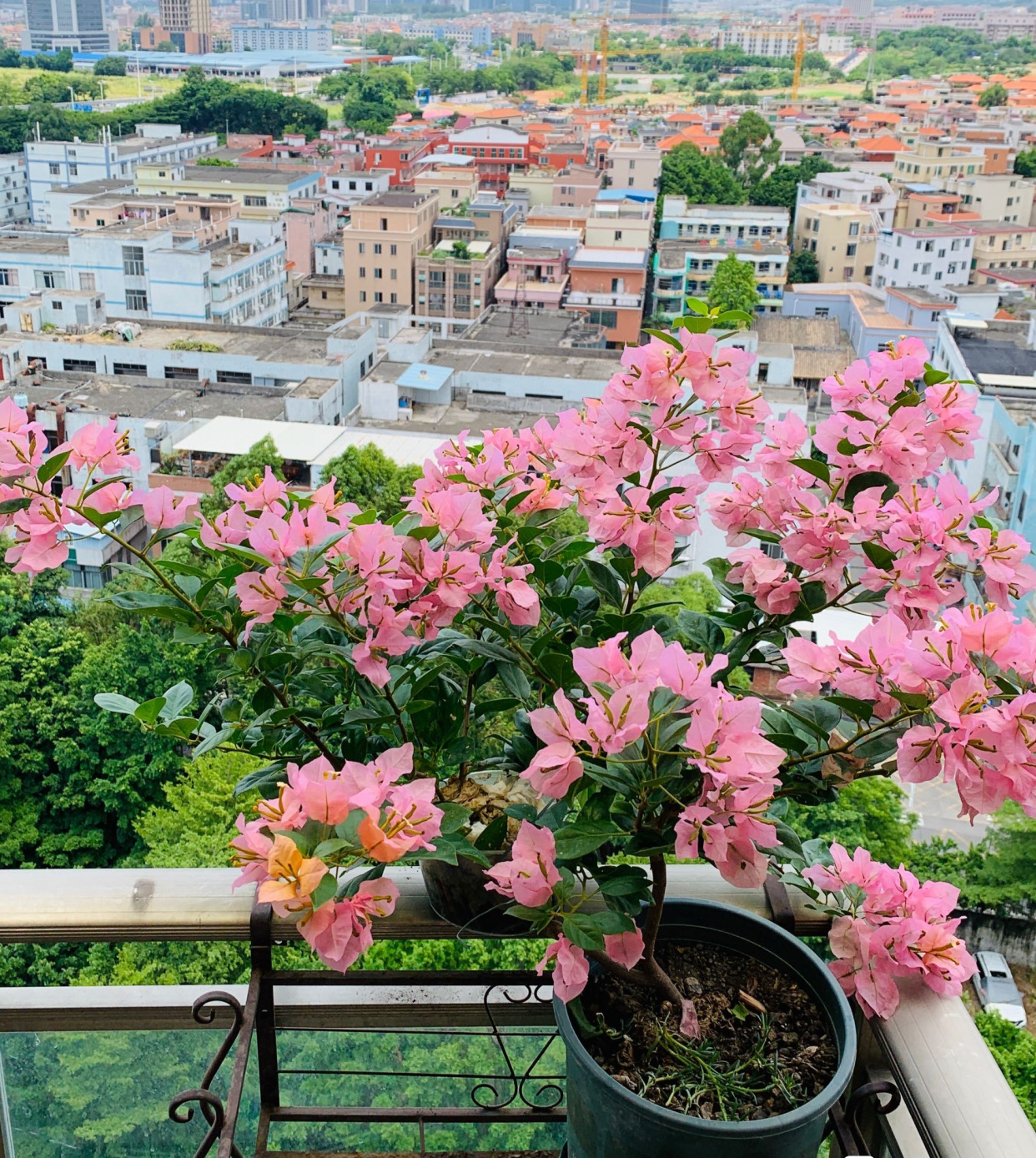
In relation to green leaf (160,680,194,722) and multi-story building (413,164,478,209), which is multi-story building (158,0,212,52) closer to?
multi-story building (413,164,478,209)

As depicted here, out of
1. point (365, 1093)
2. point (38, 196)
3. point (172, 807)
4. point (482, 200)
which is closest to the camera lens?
point (365, 1093)

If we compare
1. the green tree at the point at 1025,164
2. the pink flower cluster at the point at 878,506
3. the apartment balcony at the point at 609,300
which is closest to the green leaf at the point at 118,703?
the pink flower cluster at the point at 878,506

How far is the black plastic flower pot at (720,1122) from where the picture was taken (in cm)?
58

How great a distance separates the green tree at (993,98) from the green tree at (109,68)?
25.7 metres

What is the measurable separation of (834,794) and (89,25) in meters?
56.6

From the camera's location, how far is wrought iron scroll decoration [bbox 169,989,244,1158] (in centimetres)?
70

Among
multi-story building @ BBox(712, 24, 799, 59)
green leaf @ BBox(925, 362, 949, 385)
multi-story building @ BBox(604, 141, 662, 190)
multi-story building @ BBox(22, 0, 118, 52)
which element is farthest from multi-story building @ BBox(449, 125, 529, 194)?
multi-story building @ BBox(712, 24, 799, 59)

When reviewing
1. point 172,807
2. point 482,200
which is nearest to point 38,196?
point 482,200

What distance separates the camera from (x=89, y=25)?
49.2 m

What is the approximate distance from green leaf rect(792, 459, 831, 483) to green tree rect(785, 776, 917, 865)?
4.35m

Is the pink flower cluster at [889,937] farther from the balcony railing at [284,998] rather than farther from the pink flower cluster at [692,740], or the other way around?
the pink flower cluster at [692,740]

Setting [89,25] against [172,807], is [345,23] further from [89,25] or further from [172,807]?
[172,807]

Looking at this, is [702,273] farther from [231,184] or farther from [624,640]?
[624,640]

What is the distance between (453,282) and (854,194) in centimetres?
717
